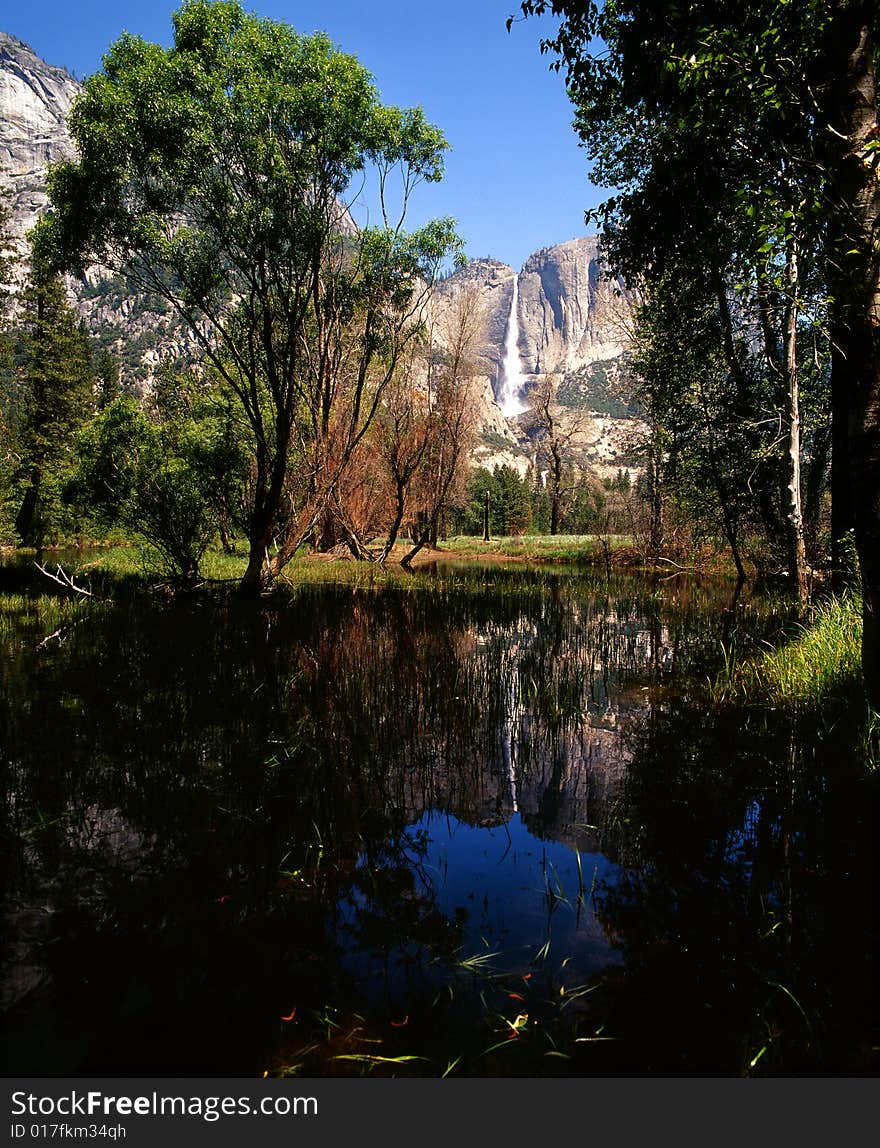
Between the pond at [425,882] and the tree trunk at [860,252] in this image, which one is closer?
the pond at [425,882]

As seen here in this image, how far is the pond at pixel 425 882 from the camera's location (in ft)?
7.48

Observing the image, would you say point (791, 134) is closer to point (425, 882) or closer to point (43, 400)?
point (425, 882)

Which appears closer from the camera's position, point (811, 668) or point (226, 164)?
point (811, 668)

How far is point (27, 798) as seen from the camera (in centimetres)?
433

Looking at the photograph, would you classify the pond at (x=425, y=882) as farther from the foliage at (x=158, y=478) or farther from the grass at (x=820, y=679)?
the foliage at (x=158, y=478)

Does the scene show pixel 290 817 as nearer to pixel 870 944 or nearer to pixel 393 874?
pixel 393 874

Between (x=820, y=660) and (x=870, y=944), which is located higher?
(x=820, y=660)

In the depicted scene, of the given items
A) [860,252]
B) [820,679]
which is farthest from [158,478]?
[860,252]

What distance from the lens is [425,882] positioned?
3502mm

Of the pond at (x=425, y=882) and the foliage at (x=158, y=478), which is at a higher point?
the foliage at (x=158, y=478)

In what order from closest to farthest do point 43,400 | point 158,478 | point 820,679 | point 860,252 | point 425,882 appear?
point 425,882
point 860,252
point 820,679
point 158,478
point 43,400

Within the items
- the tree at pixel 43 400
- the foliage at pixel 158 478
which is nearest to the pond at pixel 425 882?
the foliage at pixel 158 478
